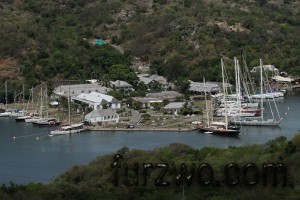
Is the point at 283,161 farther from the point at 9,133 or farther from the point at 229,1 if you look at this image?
the point at 229,1

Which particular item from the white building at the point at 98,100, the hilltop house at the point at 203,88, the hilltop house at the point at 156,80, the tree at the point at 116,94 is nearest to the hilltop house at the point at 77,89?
the tree at the point at 116,94

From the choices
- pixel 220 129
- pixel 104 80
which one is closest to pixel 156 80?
pixel 104 80

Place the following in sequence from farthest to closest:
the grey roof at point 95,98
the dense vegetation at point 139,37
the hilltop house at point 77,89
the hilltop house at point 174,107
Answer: the dense vegetation at point 139,37 → the hilltop house at point 77,89 → the grey roof at point 95,98 → the hilltop house at point 174,107

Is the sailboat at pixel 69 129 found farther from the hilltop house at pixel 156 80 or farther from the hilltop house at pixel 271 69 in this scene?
the hilltop house at pixel 271 69

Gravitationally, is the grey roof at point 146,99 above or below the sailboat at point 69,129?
above

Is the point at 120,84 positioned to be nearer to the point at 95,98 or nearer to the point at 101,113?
the point at 95,98

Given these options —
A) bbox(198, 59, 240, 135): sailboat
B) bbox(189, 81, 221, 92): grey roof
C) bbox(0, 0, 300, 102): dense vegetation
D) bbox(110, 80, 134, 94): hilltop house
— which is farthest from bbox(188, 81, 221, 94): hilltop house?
bbox(198, 59, 240, 135): sailboat
